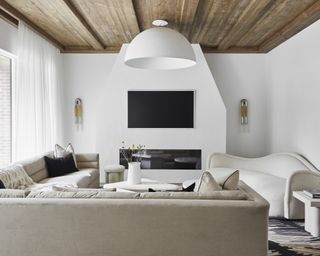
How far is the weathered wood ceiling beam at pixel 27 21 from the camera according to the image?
4.09 meters

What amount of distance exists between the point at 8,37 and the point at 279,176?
4.44 m

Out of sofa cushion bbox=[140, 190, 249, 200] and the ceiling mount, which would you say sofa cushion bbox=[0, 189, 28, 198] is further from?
the ceiling mount

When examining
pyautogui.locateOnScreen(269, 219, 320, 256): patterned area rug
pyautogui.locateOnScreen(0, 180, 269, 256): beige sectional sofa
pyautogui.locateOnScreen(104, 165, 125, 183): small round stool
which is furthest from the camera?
pyautogui.locateOnScreen(104, 165, 125, 183): small round stool

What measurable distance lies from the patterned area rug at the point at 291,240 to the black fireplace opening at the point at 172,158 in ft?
8.02

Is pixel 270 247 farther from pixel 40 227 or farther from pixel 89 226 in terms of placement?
pixel 40 227

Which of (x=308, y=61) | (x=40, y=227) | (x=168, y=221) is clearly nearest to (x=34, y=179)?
(x=40, y=227)

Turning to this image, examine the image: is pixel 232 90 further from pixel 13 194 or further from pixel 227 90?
pixel 13 194

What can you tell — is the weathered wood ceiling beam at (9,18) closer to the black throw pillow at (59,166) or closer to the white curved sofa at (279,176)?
the black throw pillow at (59,166)

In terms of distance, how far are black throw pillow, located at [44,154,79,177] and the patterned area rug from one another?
2.91 metres

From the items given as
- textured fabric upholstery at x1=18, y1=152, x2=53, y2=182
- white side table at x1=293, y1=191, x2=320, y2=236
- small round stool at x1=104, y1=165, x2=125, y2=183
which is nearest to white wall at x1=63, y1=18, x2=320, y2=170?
small round stool at x1=104, y1=165, x2=125, y2=183

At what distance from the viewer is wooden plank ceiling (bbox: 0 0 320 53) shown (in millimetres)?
4059

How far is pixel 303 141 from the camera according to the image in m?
4.92

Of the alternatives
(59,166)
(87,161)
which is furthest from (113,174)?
(59,166)

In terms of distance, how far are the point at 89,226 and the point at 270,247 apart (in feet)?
5.98
